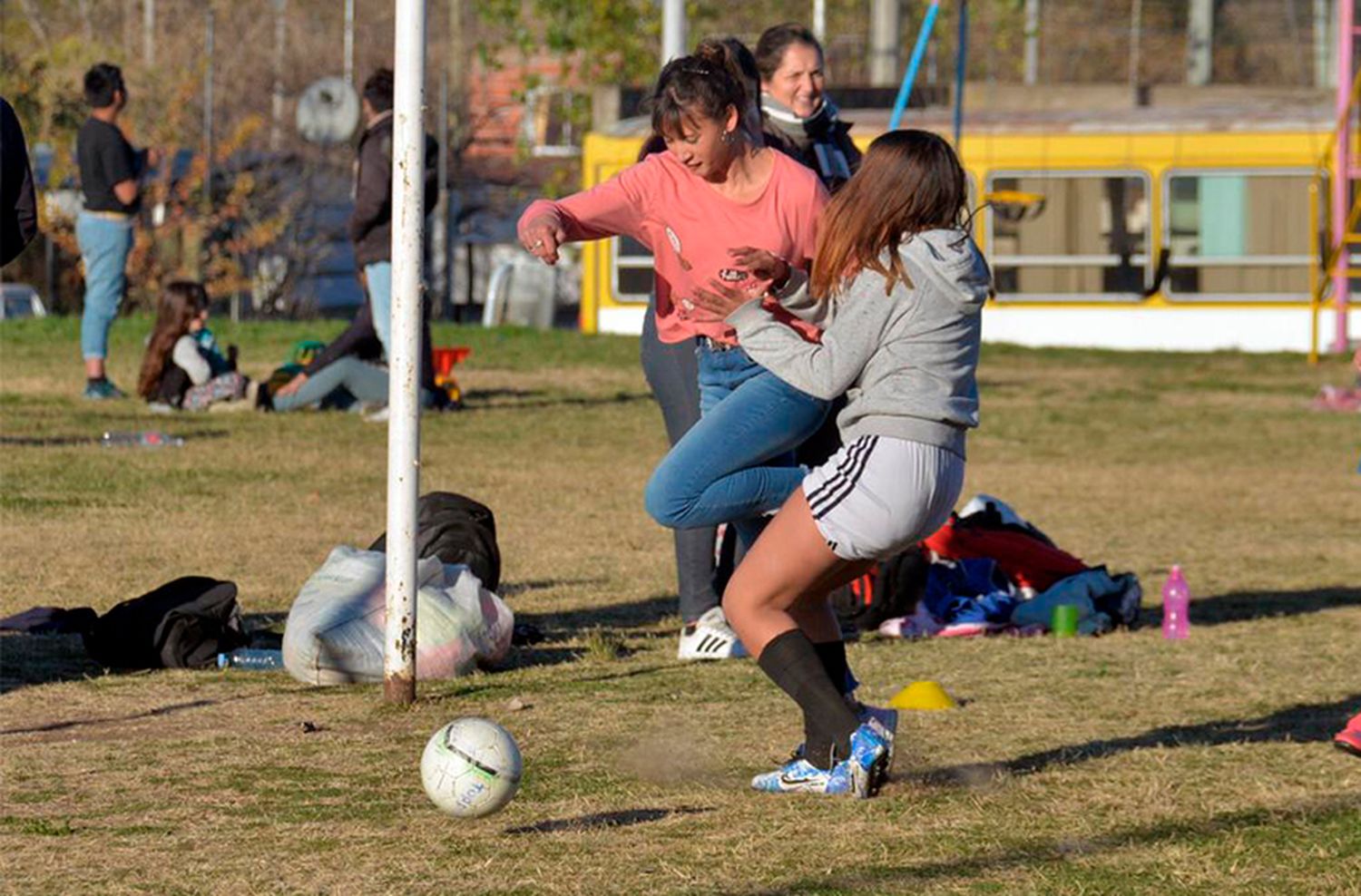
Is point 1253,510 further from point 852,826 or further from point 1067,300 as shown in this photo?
point 1067,300

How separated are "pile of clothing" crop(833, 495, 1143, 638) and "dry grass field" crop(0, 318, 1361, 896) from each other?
0.19m

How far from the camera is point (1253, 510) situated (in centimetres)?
1328

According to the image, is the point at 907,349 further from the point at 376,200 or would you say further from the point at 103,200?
the point at 103,200

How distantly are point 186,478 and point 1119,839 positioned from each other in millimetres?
8018

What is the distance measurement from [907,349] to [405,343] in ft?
6.11

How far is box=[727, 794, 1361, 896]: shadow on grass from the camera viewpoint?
5121 millimetres

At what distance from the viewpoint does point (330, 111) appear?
121ft

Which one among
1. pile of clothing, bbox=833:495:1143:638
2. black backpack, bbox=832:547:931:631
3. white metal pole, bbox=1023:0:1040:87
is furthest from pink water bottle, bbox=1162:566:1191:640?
white metal pole, bbox=1023:0:1040:87

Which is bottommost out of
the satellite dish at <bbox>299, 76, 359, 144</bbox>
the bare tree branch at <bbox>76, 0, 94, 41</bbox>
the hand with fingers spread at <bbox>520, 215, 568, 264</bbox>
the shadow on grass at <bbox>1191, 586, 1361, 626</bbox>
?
the shadow on grass at <bbox>1191, 586, 1361, 626</bbox>

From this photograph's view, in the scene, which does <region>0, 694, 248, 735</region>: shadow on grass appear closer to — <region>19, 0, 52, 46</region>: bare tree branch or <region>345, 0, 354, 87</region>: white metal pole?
<region>19, 0, 52, 46</region>: bare tree branch

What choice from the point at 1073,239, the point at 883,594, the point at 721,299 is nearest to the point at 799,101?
the point at 883,594

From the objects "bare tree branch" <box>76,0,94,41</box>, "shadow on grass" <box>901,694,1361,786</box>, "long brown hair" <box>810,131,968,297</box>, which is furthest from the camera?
"bare tree branch" <box>76,0,94,41</box>

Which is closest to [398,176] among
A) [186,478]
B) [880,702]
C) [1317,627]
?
[880,702]

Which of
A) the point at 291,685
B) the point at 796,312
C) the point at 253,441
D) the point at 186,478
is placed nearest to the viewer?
the point at 796,312
